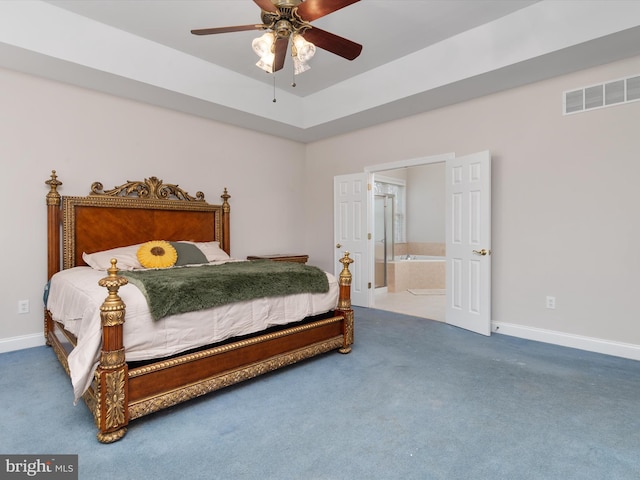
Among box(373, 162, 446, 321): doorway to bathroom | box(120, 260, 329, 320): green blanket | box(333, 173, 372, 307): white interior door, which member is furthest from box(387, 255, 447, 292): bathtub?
box(120, 260, 329, 320): green blanket

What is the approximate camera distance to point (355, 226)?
5.43 metres

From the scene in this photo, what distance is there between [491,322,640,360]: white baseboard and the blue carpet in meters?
0.19

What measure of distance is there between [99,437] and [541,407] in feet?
8.82

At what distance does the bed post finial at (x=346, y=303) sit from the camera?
3.30 m

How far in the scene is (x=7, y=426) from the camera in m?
2.05

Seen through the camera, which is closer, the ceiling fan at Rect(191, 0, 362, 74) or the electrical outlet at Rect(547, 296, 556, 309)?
the ceiling fan at Rect(191, 0, 362, 74)

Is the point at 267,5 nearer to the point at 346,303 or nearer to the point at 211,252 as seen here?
the point at 346,303

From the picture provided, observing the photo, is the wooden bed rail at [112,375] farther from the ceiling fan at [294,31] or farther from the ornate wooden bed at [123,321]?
the ceiling fan at [294,31]

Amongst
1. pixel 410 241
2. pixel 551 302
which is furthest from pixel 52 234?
pixel 410 241

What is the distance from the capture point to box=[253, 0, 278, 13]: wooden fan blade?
6.85ft

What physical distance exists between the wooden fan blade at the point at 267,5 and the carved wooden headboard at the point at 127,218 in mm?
2825

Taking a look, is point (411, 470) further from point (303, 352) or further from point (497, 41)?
point (497, 41)

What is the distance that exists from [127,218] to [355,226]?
3117 mm

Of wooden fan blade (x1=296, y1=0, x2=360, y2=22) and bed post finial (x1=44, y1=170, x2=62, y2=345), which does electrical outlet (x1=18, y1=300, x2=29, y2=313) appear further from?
wooden fan blade (x1=296, y1=0, x2=360, y2=22)
